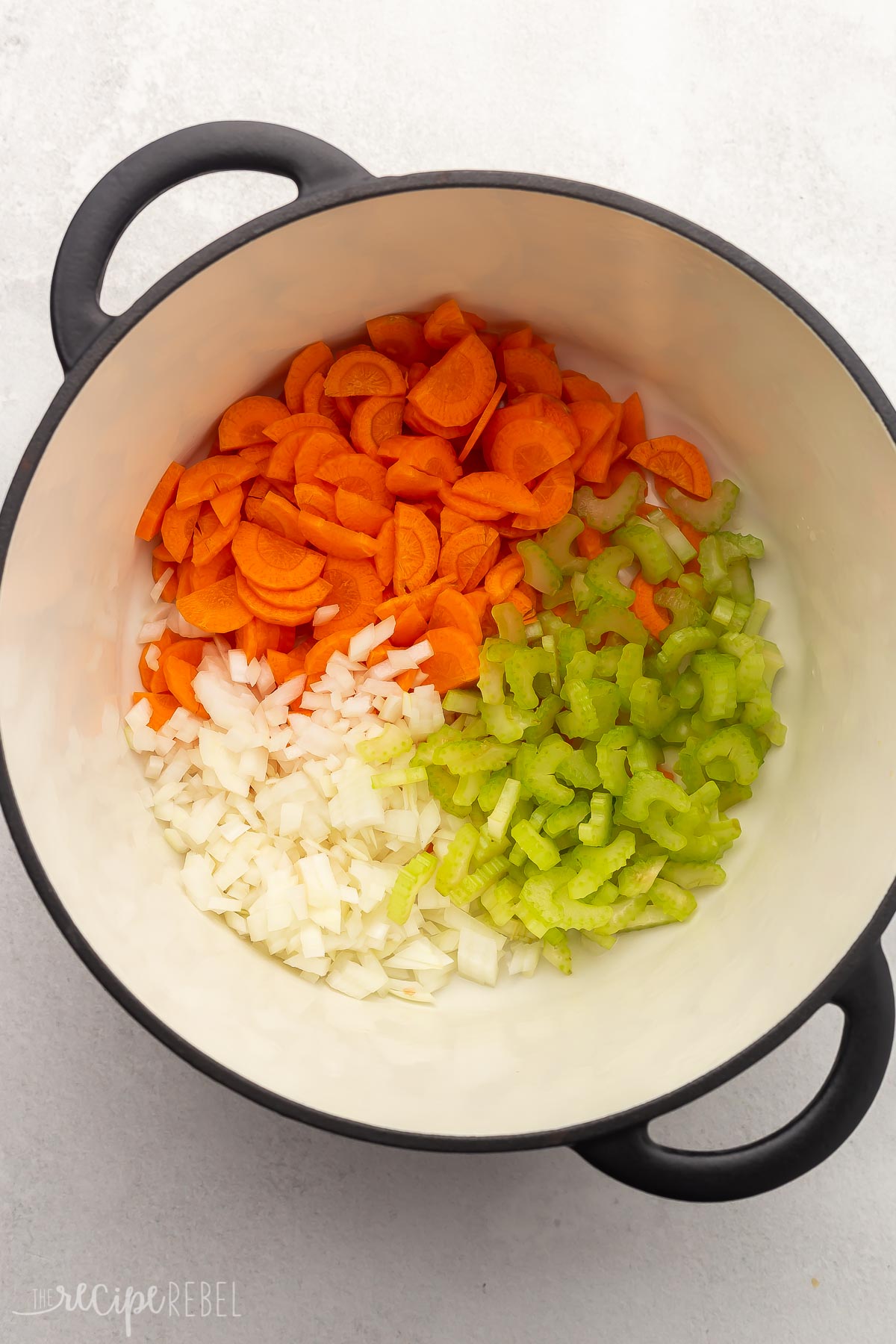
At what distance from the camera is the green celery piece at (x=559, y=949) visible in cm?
144

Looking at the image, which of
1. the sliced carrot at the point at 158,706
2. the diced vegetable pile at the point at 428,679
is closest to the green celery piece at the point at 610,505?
the diced vegetable pile at the point at 428,679

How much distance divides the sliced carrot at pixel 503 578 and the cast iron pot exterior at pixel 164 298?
52cm

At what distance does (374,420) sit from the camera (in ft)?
4.77

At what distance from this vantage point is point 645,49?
5.27 feet

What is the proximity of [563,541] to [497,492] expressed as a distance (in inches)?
5.3

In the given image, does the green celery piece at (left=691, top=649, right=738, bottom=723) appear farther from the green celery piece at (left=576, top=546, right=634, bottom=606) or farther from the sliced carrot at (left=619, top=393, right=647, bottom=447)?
the sliced carrot at (left=619, top=393, right=647, bottom=447)

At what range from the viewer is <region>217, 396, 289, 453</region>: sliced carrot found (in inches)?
56.4

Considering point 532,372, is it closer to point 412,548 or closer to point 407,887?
point 412,548

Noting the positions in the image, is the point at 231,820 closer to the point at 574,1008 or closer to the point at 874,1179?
the point at 574,1008

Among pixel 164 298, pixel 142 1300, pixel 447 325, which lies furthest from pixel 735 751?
pixel 142 1300

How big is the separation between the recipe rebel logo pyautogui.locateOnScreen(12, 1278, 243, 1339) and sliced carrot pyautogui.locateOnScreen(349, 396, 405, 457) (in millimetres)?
1315

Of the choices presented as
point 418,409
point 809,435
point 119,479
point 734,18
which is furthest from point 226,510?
point 734,18

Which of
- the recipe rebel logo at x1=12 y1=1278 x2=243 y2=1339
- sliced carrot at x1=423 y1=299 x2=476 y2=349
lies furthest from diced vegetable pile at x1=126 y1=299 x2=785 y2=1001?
the recipe rebel logo at x1=12 y1=1278 x2=243 y2=1339

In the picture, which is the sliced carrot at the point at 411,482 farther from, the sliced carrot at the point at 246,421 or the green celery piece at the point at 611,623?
the green celery piece at the point at 611,623
